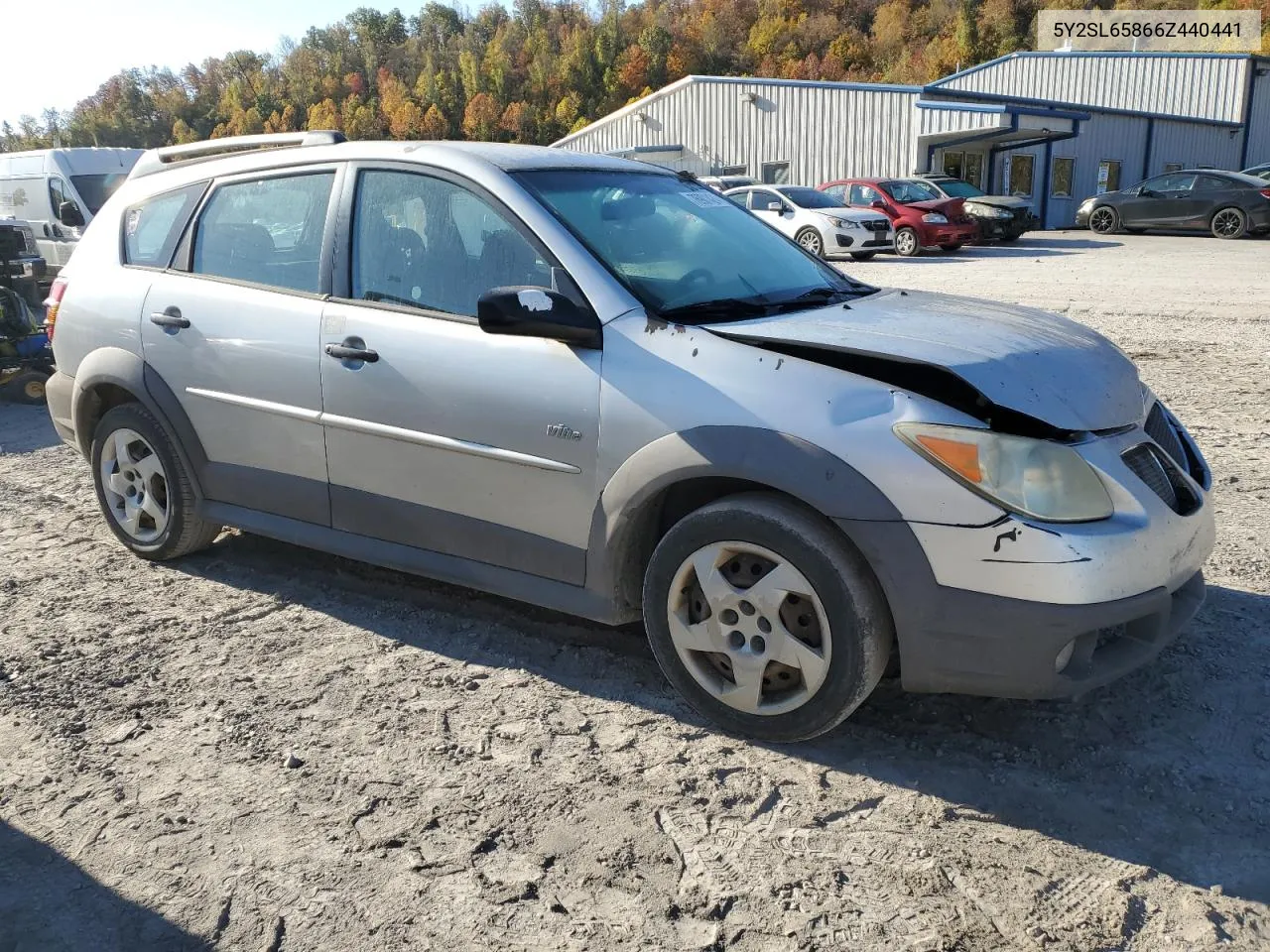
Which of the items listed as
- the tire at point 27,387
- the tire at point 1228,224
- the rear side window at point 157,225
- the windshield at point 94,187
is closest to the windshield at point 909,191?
the tire at point 1228,224

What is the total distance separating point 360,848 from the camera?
2689mm

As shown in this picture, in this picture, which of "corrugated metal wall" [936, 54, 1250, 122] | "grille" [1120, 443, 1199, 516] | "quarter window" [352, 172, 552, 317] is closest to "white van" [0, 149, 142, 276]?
"quarter window" [352, 172, 552, 317]

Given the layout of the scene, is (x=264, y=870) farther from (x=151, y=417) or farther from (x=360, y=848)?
(x=151, y=417)

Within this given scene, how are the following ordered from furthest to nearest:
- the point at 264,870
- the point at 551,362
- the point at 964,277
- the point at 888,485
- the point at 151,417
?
the point at 964,277 → the point at 151,417 → the point at 551,362 → the point at 888,485 → the point at 264,870

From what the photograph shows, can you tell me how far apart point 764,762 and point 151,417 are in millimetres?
3018

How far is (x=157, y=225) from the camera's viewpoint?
4609mm

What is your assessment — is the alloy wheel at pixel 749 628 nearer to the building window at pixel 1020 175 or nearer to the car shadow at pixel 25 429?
the car shadow at pixel 25 429

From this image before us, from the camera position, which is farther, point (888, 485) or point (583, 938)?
point (888, 485)

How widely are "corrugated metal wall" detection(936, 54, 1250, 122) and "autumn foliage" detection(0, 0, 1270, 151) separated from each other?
4121 cm

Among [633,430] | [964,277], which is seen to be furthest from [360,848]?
[964,277]

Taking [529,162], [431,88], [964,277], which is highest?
[431,88]

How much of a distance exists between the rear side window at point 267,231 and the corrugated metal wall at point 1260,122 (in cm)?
4315

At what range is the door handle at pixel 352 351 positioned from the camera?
12.1 ft

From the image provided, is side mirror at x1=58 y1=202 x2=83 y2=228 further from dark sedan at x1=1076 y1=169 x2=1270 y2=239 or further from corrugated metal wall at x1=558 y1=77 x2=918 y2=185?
corrugated metal wall at x1=558 y1=77 x2=918 y2=185
